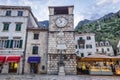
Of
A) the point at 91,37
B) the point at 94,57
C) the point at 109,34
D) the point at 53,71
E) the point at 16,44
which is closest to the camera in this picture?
the point at 94,57

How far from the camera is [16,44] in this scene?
88.9 feet

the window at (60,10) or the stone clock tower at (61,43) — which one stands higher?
the window at (60,10)

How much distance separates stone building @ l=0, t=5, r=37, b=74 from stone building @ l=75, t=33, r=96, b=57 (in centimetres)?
1805

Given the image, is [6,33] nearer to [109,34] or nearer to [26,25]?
[26,25]

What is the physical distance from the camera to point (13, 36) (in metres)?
27.4

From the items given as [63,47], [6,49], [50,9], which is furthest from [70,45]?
[6,49]

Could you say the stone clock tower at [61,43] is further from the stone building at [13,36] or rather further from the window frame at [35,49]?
the stone building at [13,36]

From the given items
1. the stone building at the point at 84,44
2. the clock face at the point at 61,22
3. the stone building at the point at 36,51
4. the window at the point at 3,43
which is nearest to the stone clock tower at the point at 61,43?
the clock face at the point at 61,22

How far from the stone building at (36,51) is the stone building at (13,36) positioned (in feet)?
3.25

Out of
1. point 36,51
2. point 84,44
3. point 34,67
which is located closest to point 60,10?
point 36,51

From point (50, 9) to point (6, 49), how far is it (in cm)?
1137

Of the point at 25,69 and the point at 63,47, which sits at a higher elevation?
the point at 63,47

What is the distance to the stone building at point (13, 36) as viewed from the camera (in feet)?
86.0

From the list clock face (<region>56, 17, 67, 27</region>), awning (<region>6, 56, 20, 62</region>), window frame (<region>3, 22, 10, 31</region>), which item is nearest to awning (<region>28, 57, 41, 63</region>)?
awning (<region>6, 56, 20, 62</region>)
